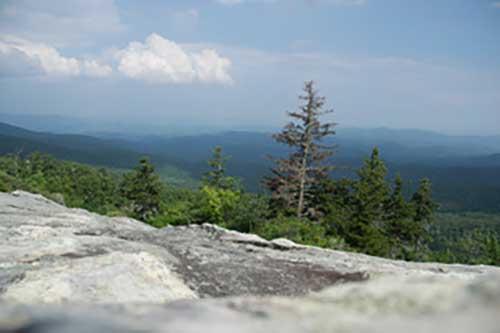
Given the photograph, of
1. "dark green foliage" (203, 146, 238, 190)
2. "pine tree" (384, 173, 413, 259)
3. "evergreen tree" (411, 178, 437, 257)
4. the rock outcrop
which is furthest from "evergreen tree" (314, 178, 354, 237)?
the rock outcrop

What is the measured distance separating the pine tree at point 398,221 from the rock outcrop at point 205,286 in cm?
3986

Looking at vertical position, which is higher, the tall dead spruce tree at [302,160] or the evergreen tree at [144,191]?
the tall dead spruce tree at [302,160]

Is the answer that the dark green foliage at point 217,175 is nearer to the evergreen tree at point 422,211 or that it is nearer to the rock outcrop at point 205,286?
the evergreen tree at point 422,211

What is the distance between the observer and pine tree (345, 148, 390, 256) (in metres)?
39.4

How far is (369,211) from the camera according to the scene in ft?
141

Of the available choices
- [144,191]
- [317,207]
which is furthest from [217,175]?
[317,207]

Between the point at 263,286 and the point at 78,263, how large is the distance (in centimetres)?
429

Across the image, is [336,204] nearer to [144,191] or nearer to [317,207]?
[317,207]

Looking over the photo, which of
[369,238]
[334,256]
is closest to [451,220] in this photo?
[369,238]

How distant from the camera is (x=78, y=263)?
805cm

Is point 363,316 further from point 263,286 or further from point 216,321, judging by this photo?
point 263,286

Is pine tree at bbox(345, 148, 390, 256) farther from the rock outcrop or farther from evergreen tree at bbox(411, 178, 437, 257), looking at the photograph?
the rock outcrop

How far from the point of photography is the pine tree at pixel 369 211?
39375 mm

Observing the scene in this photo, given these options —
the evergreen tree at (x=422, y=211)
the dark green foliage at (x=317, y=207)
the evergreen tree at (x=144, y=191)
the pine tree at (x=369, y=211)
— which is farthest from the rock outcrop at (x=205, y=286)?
the evergreen tree at (x=144, y=191)
